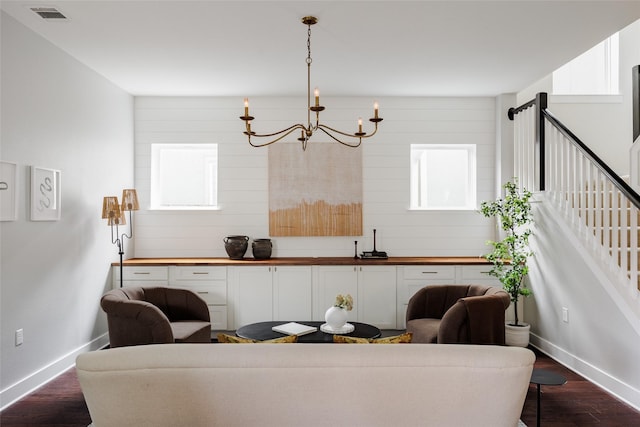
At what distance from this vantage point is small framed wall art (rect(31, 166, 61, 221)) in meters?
3.76

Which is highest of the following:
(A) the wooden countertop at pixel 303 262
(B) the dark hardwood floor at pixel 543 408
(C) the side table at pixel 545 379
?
(A) the wooden countertop at pixel 303 262

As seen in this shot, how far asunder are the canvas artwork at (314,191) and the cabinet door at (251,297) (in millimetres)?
726

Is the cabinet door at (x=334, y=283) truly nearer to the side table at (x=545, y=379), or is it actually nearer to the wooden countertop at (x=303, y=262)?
the wooden countertop at (x=303, y=262)

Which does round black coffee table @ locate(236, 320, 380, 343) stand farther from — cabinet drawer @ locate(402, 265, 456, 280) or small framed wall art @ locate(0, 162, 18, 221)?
small framed wall art @ locate(0, 162, 18, 221)

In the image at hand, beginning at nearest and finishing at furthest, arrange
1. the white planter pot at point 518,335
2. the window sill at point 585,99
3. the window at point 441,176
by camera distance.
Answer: the white planter pot at point 518,335 < the window sill at point 585,99 < the window at point 441,176

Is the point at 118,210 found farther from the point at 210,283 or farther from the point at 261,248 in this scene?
the point at 261,248

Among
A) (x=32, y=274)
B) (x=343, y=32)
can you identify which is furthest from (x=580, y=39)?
(x=32, y=274)

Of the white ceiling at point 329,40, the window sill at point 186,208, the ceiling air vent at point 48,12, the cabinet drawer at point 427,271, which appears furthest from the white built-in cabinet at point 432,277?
the ceiling air vent at point 48,12

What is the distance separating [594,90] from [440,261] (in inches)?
121

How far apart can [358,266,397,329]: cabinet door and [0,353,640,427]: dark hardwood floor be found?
1676 millimetres

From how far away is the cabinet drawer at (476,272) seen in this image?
532 cm

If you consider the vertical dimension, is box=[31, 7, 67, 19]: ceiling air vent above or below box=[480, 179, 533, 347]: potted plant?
above

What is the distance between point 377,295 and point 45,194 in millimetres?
3288

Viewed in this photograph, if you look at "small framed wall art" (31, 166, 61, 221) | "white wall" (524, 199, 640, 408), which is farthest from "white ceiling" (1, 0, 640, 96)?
"white wall" (524, 199, 640, 408)
